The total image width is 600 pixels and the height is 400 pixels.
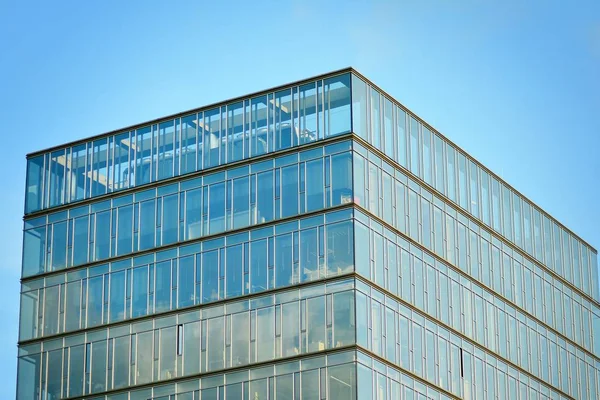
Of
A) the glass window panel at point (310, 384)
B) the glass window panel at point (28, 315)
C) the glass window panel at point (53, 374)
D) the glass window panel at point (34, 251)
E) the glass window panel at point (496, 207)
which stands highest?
the glass window panel at point (496, 207)

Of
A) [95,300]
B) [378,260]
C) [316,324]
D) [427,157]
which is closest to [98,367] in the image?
[95,300]

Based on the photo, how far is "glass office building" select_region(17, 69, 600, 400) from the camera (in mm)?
87438

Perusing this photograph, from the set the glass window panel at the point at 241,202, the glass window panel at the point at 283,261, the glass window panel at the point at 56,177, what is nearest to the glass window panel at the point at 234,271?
the glass window panel at the point at 241,202

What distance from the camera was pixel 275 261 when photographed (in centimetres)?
8900

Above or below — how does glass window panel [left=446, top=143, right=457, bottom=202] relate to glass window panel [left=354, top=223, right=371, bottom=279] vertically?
above

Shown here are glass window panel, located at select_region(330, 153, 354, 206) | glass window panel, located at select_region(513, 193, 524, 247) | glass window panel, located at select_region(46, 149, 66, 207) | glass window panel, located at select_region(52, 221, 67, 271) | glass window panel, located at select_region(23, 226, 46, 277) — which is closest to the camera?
glass window panel, located at select_region(330, 153, 354, 206)

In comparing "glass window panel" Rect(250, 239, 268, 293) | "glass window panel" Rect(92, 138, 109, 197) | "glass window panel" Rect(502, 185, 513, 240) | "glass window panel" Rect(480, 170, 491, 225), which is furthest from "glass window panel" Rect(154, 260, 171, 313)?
"glass window panel" Rect(502, 185, 513, 240)

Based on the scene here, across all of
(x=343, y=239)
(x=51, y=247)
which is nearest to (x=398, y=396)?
(x=343, y=239)

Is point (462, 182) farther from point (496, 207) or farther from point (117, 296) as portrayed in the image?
point (117, 296)

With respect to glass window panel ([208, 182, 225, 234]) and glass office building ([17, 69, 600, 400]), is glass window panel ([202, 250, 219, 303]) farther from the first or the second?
glass window panel ([208, 182, 225, 234])

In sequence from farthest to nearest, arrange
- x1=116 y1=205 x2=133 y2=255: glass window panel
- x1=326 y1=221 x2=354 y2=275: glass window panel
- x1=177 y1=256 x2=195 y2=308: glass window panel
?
1. x1=116 y1=205 x2=133 y2=255: glass window panel
2. x1=177 y1=256 x2=195 y2=308: glass window panel
3. x1=326 y1=221 x2=354 y2=275: glass window panel

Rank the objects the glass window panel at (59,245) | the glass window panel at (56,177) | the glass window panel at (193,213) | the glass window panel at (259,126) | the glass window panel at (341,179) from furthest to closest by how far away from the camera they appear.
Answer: the glass window panel at (56,177) → the glass window panel at (59,245) → the glass window panel at (193,213) → the glass window panel at (259,126) → the glass window panel at (341,179)

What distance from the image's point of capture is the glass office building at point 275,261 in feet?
A: 287

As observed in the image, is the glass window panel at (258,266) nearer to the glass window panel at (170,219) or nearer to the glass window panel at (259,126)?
the glass window panel at (259,126)
